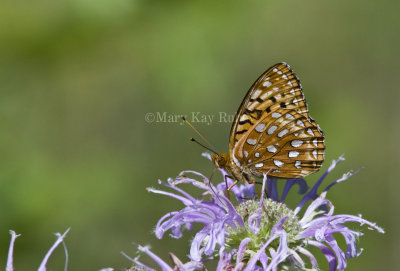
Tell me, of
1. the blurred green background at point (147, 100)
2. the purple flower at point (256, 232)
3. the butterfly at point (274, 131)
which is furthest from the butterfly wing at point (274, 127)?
the blurred green background at point (147, 100)

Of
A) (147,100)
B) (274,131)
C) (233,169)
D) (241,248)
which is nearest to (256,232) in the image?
(241,248)

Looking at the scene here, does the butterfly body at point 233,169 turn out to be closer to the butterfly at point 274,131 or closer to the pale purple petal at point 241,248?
the butterfly at point 274,131

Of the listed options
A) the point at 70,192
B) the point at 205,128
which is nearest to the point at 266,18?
the point at 205,128

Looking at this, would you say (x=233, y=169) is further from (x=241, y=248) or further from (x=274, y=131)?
(x=241, y=248)

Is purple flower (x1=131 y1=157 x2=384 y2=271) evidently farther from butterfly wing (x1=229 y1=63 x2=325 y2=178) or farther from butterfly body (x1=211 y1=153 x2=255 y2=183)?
butterfly wing (x1=229 y1=63 x2=325 y2=178)

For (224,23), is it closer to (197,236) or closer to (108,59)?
(108,59)

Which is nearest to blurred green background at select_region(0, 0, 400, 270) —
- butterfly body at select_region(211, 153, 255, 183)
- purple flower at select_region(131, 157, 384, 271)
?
butterfly body at select_region(211, 153, 255, 183)
